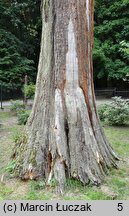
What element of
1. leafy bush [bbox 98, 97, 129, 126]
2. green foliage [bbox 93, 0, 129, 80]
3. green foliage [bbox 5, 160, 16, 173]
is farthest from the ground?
green foliage [bbox 93, 0, 129, 80]

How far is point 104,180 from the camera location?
536 cm

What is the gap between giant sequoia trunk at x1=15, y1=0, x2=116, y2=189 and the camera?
17.1 ft

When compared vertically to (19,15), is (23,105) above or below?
below

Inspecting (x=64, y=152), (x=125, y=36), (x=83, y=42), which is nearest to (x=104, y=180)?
(x=64, y=152)

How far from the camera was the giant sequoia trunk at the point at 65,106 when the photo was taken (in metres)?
5.20

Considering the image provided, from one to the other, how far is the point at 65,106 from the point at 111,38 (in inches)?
688

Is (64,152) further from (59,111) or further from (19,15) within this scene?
(19,15)

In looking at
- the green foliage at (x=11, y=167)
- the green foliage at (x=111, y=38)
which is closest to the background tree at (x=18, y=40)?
the green foliage at (x=111, y=38)

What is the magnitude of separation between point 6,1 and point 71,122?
20540mm

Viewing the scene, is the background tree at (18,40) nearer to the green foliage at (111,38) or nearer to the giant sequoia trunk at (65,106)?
the green foliage at (111,38)

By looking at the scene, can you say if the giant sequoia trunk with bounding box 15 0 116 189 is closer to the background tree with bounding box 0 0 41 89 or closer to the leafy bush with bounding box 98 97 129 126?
the leafy bush with bounding box 98 97 129 126

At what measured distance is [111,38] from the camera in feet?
71.9

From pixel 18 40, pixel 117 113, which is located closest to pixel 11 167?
pixel 117 113

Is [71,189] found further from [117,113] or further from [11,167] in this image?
[117,113]
